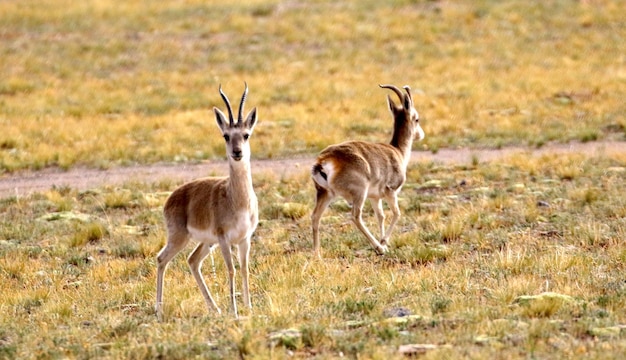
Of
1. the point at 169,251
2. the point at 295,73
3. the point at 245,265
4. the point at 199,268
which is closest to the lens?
the point at 245,265

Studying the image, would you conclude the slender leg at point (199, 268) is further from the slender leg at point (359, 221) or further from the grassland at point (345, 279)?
the slender leg at point (359, 221)

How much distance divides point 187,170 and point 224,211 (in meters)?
10.2

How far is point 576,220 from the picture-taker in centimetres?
1293

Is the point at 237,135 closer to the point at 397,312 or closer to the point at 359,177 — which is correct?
the point at 397,312

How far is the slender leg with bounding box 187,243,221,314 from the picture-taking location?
29.8 ft

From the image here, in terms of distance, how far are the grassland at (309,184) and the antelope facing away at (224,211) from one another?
391 mm

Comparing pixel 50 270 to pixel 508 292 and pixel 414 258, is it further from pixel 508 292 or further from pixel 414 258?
pixel 508 292

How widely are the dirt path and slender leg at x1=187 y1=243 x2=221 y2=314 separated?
8024 millimetres

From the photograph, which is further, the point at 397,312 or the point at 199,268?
the point at 199,268

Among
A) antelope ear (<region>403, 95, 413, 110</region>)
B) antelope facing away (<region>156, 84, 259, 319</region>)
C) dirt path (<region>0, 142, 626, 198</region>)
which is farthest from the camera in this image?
dirt path (<region>0, 142, 626, 198</region>)

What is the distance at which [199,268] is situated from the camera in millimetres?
9430

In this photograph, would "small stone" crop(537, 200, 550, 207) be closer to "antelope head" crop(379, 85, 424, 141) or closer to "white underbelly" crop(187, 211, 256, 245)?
"antelope head" crop(379, 85, 424, 141)

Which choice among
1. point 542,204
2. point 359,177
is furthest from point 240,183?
point 542,204

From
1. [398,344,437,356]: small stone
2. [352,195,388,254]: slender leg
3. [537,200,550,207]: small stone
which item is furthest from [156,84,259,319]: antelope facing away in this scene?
[537,200,550,207]: small stone
